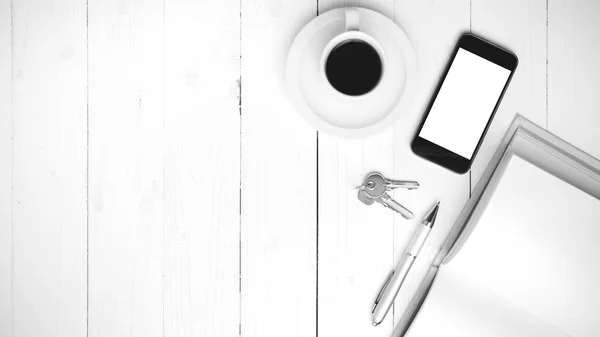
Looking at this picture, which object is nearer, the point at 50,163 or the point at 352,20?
the point at 352,20

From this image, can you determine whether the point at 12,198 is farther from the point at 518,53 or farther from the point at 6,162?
the point at 518,53

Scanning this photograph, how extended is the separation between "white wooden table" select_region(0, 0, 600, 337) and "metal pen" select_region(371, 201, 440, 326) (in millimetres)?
A: 19

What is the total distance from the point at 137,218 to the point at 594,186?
0.69 m

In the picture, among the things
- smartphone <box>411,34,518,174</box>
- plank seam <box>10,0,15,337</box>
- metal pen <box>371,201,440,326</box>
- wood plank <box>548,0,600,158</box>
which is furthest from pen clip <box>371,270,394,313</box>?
plank seam <box>10,0,15,337</box>

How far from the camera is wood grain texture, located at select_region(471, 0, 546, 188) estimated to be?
24.4 inches

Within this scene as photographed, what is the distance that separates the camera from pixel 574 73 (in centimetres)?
62

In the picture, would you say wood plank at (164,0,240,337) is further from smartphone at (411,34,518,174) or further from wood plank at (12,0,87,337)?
smartphone at (411,34,518,174)

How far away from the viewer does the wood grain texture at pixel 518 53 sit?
0.62 metres

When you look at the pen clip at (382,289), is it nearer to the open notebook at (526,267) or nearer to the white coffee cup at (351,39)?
the open notebook at (526,267)

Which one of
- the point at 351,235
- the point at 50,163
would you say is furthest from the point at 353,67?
the point at 50,163

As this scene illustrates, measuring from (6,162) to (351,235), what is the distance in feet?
1.86

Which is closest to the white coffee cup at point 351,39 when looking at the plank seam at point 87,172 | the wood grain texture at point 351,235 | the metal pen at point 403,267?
the wood grain texture at point 351,235

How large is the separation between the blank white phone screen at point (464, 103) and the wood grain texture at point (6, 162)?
66cm

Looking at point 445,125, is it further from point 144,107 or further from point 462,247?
point 144,107
